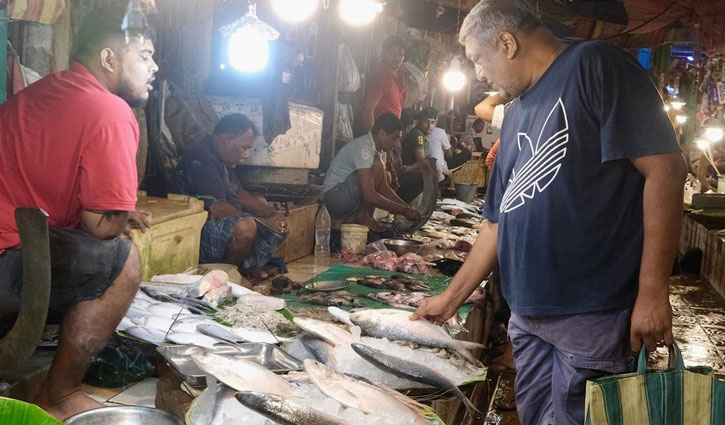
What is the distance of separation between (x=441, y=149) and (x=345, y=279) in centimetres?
854

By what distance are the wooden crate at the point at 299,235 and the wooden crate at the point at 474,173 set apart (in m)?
11.3

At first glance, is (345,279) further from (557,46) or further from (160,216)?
(557,46)

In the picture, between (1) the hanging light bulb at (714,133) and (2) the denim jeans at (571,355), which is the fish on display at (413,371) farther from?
(1) the hanging light bulb at (714,133)

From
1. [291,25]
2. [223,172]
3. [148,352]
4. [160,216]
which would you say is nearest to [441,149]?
[291,25]

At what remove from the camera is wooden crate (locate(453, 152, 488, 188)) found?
19875 millimetres

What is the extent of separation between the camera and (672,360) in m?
2.89

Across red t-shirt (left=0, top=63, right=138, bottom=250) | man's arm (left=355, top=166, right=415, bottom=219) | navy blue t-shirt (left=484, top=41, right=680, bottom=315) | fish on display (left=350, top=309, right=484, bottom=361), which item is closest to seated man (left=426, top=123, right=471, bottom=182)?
man's arm (left=355, top=166, right=415, bottom=219)

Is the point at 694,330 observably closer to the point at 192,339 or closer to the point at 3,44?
the point at 192,339

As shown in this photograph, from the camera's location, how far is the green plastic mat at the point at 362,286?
6016 millimetres

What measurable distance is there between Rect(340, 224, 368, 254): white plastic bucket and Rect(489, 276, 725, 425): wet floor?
2403mm

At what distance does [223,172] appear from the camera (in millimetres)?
7309

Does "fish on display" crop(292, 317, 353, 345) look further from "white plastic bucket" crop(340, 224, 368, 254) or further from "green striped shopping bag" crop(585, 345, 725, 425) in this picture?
"white plastic bucket" crop(340, 224, 368, 254)

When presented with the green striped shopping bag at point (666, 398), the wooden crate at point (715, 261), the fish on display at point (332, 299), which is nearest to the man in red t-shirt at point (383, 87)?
the wooden crate at point (715, 261)

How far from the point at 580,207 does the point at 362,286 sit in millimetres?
4050
